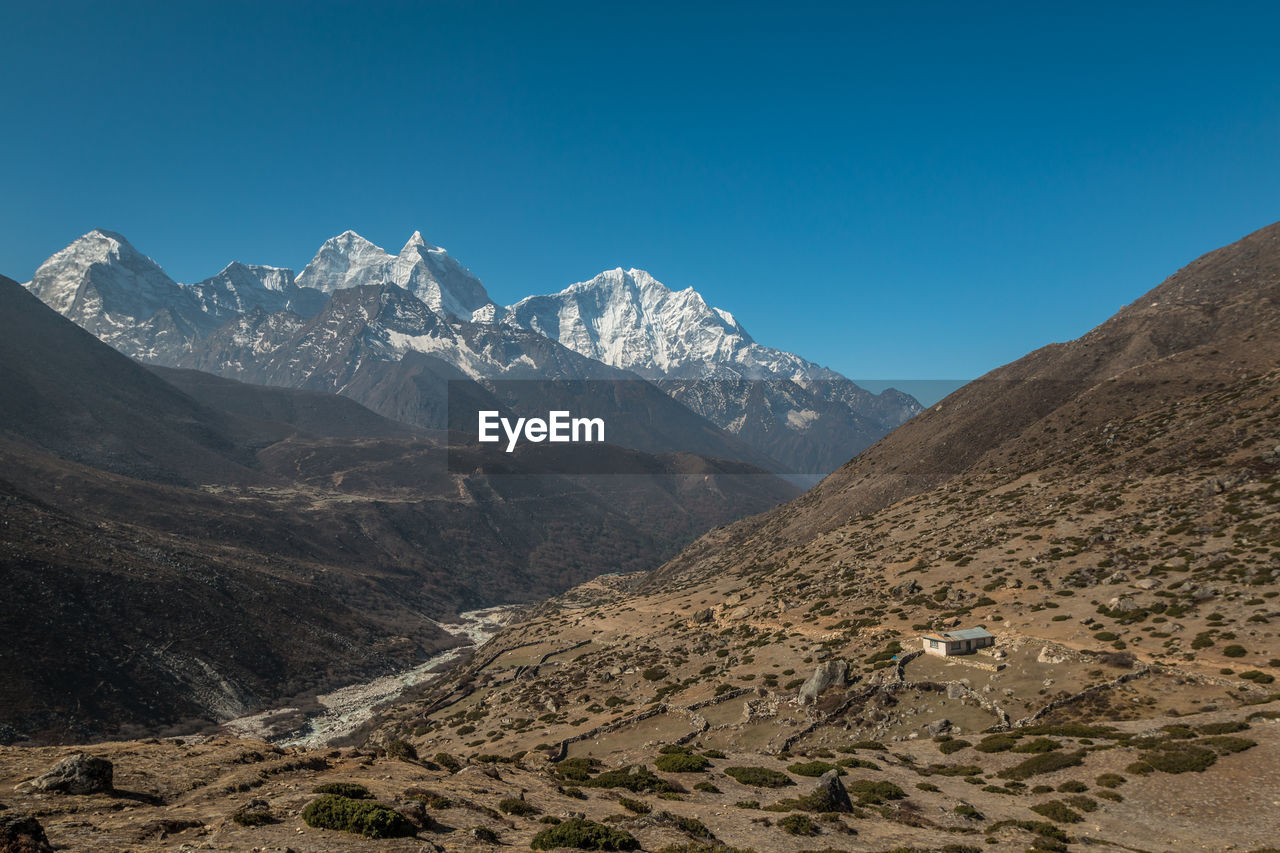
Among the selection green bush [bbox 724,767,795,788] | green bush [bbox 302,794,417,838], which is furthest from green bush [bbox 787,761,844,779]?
green bush [bbox 302,794,417,838]

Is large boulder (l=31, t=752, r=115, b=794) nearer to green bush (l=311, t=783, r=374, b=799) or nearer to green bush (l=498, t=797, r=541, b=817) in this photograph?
green bush (l=311, t=783, r=374, b=799)

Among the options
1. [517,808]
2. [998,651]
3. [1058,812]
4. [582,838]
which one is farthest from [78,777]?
[998,651]

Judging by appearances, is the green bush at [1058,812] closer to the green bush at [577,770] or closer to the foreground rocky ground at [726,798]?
the foreground rocky ground at [726,798]

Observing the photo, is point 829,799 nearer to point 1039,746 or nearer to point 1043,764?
point 1043,764

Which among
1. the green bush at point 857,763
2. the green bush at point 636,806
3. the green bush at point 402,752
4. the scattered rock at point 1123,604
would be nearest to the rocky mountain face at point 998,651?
the green bush at point 857,763

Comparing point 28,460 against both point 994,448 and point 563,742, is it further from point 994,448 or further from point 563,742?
point 994,448

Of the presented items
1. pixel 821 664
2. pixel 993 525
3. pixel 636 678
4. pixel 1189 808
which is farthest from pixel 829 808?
pixel 993 525
